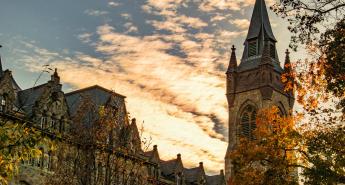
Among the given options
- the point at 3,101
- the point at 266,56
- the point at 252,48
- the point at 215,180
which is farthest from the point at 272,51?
the point at 3,101

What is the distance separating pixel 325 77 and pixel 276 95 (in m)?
63.6

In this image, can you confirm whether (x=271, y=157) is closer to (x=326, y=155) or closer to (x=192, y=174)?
(x=326, y=155)

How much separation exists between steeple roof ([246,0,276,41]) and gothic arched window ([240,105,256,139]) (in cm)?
1135

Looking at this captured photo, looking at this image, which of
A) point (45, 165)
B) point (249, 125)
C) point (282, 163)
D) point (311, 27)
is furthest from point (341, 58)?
point (249, 125)

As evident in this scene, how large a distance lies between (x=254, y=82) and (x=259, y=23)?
32.4 ft

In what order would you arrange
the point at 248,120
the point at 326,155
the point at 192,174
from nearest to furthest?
1. the point at 326,155
2. the point at 192,174
3. the point at 248,120

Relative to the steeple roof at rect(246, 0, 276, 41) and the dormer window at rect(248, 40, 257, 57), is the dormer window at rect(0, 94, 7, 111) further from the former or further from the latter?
the steeple roof at rect(246, 0, 276, 41)

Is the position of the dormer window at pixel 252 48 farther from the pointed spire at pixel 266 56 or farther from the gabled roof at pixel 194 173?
the gabled roof at pixel 194 173

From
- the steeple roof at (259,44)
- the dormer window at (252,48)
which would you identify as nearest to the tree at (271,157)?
the steeple roof at (259,44)

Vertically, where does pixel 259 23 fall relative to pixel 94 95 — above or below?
above

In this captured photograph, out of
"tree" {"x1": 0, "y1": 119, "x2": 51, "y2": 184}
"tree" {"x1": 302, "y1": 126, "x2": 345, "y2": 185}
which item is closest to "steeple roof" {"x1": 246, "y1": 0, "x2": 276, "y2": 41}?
"tree" {"x1": 302, "y1": 126, "x2": 345, "y2": 185}

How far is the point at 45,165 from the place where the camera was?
44.9 m

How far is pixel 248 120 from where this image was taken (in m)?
87.0

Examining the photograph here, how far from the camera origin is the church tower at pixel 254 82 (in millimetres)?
85312
